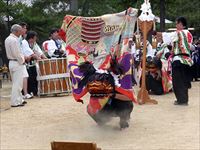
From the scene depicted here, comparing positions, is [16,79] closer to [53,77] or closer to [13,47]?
[13,47]

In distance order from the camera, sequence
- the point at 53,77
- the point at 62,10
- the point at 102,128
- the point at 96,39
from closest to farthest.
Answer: the point at 102,128, the point at 96,39, the point at 53,77, the point at 62,10

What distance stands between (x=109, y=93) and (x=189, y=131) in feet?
4.19

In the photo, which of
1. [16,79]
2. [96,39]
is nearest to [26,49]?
[16,79]

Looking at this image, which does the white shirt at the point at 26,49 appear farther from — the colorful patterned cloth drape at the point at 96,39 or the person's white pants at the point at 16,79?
the colorful patterned cloth drape at the point at 96,39

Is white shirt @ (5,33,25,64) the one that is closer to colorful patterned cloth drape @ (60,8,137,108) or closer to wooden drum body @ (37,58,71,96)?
wooden drum body @ (37,58,71,96)

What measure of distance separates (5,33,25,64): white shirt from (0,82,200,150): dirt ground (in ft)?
3.52

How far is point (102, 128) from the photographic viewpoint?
296 inches

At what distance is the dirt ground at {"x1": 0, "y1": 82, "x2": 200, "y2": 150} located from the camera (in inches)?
257

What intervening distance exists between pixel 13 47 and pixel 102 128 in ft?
11.5

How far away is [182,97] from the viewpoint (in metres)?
9.73

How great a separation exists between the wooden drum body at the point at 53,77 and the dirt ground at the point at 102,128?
187 centimetres

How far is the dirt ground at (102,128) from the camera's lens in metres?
6.53

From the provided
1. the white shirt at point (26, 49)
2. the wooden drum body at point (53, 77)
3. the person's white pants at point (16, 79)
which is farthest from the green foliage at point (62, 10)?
the person's white pants at point (16, 79)

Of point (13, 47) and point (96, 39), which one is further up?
point (96, 39)
